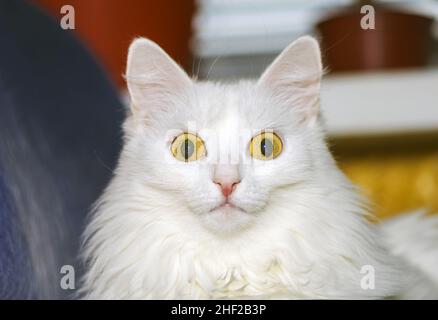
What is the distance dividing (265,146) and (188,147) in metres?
0.11

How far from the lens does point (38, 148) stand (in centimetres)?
108

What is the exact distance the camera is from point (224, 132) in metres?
0.84

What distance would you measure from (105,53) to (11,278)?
1168 mm

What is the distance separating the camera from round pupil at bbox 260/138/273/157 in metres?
0.86

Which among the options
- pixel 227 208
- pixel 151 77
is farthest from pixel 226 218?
pixel 151 77

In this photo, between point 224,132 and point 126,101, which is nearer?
point 224,132

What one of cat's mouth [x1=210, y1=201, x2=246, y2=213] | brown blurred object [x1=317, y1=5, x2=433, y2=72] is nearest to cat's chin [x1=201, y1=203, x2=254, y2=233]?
cat's mouth [x1=210, y1=201, x2=246, y2=213]

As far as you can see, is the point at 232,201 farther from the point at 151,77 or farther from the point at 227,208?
the point at 151,77

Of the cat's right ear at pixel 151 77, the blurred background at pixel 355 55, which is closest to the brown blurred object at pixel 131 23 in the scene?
the blurred background at pixel 355 55

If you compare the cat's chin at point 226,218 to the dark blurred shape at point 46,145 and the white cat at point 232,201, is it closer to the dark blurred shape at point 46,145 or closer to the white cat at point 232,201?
the white cat at point 232,201

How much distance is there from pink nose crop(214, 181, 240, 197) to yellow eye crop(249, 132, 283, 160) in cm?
6

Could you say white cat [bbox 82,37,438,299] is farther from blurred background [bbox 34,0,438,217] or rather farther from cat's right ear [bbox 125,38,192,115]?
blurred background [bbox 34,0,438,217]

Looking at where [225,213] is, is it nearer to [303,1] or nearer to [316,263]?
[316,263]

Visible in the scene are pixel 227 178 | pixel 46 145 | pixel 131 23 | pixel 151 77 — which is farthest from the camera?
pixel 131 23
